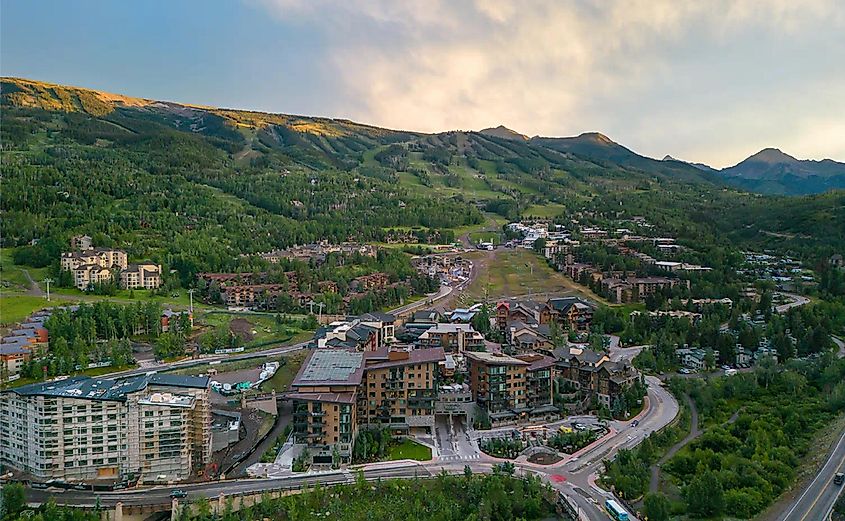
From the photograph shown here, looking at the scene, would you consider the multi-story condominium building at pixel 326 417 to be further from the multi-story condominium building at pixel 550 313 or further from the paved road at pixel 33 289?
the paved road at pixel 33 289

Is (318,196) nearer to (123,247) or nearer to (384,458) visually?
(123,247)

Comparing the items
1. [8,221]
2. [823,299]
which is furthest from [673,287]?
[8,221]

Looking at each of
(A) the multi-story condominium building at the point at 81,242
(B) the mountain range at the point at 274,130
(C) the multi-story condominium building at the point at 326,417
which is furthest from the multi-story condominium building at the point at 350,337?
(B) the mountain range at the point at 274,130

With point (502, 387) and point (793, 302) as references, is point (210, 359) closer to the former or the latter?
point (502, 387)

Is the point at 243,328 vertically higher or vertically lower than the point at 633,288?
lower

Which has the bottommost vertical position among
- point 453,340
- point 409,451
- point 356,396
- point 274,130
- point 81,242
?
point 409,451

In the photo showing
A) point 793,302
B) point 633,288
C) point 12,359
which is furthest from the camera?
point 633,288

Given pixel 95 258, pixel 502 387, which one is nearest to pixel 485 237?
pixel 95 258
